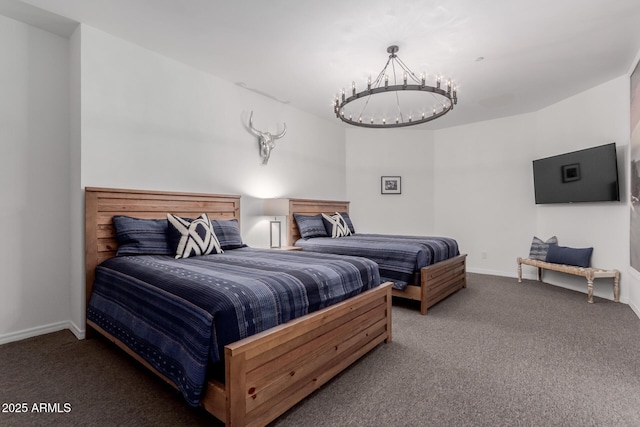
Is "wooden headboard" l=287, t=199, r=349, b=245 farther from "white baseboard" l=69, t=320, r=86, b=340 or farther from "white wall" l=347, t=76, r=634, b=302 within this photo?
"white baseboard" l=69, t=320, r=86, b=340

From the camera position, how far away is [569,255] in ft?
13.5

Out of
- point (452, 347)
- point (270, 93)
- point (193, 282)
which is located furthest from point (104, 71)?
point (452, 347)

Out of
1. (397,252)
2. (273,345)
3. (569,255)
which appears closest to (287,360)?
(273,345)

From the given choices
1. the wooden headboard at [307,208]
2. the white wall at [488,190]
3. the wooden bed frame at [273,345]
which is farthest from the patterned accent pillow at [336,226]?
the white wall at [488,190]

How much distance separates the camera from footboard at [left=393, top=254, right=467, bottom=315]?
10.5ft

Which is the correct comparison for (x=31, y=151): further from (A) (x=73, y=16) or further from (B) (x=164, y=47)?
(B) (x=164, y=47)

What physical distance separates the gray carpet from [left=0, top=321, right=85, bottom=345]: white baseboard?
9 centimetres

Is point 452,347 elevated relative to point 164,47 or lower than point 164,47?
lower

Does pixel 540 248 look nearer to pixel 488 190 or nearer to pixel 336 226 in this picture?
pixel 488 190

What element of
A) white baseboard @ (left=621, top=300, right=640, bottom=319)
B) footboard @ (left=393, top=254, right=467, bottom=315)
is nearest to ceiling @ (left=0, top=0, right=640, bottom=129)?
footboard @ (left=393, top=254, right=467, bottom=315)

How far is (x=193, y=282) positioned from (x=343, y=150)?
4.56m

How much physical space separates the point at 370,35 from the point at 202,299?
2563 millimetres

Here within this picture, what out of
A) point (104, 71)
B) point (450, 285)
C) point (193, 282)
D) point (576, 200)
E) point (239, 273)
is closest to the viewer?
point (193, 282)

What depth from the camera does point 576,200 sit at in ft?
13.5
